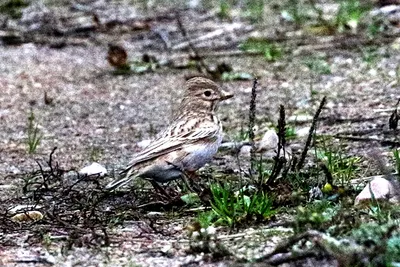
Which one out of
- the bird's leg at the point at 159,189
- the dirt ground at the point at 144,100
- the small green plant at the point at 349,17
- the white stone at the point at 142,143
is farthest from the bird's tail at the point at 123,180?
the small green plant at the point at 349,17

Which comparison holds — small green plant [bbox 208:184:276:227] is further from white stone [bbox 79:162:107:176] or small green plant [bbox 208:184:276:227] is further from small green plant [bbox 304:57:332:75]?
small green plant [bbox 304:57:332:75]

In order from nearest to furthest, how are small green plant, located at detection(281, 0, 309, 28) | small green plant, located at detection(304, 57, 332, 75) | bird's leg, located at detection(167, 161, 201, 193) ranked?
bird's leg, located at detection(167, 161, 201, 193), small green plant, located at detection(304, 57, 332, 75), small green plant, located at detection(281, 0, 309, 28)

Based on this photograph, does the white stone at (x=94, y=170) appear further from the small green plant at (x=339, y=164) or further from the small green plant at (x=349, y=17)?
the small green plant at (x=349, y=17)

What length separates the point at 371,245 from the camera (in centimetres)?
477

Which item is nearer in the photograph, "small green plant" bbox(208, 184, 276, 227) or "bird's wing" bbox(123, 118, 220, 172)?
"small green plant" bbox(208, 184, 276, 227)

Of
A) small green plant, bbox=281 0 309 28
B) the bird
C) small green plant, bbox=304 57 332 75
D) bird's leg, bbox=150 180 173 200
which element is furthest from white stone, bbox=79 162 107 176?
small green plant, bbox=281 0 309 28

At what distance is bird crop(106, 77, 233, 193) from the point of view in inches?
260

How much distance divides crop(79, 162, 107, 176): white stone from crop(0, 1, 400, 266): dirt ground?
10cm

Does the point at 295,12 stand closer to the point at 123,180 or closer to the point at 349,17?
the point at 349,17

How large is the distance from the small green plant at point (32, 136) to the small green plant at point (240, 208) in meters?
2.91

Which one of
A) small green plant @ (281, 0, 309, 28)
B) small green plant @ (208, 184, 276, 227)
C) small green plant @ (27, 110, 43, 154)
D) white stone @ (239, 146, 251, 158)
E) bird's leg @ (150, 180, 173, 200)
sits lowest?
small green plant @ (208, 184, 276, 227)

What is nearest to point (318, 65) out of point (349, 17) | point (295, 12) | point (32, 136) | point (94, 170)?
point (349, 17)

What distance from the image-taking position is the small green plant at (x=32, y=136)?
848 centimetres

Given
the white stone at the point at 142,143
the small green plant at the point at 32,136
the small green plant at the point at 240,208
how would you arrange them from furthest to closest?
the white stone at the point at 142,143, the small green plant at the point at 32,136, the small green plant at the point at 240,208
